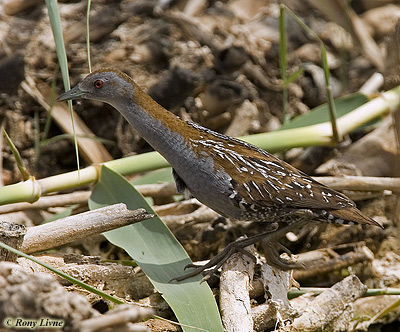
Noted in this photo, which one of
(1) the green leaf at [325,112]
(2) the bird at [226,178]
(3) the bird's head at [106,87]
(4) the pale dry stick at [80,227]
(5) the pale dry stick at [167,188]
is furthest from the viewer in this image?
(1) the green leaf at [325,112]

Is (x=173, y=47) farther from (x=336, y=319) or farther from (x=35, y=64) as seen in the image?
(x=336, y=319)

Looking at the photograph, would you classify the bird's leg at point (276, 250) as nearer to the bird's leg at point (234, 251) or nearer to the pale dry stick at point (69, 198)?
the bird's leg at point (234, 251)

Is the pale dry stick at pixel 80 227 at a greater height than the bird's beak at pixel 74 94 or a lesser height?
lesser

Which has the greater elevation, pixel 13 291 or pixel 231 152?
pixel 13 291

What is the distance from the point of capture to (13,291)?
7.32 ft

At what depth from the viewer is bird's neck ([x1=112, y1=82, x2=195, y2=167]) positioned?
12.5 ft

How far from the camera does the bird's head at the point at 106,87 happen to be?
387cm

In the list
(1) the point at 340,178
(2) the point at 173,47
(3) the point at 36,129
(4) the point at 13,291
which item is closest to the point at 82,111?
(3) the point at 36,129

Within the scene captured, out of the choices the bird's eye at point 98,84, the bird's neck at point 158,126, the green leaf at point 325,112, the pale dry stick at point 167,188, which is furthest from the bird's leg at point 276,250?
the green leaf at point 325,112

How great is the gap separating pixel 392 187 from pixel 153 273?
190cm

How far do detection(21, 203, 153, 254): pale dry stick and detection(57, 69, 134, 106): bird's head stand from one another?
66 cm

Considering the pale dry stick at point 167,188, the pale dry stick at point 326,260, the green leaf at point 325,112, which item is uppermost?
the green leaf at point 325,112

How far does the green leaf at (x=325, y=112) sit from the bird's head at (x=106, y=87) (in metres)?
1.65

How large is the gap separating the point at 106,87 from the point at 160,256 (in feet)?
3.31
